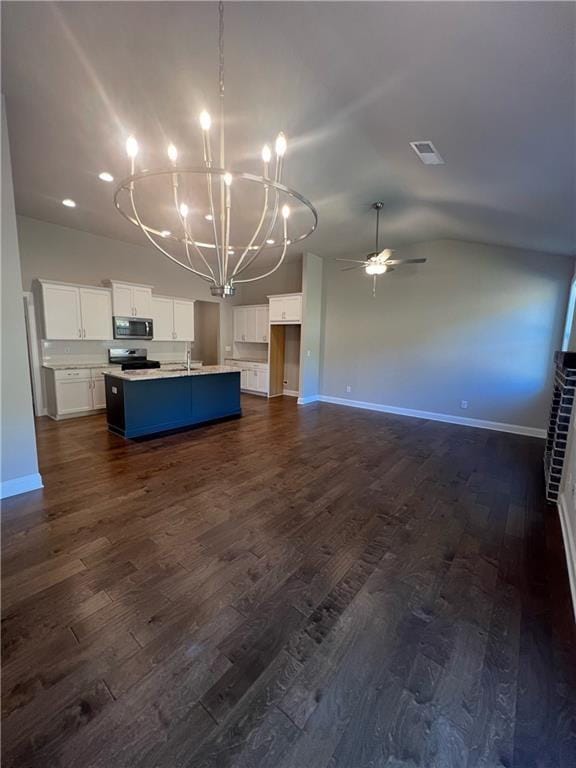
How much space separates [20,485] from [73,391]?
9.39 feet

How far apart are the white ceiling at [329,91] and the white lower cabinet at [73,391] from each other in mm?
2932

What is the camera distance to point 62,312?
5270mm

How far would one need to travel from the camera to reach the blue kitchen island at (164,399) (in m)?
4.46

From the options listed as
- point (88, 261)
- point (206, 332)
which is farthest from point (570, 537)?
point (206, 332)

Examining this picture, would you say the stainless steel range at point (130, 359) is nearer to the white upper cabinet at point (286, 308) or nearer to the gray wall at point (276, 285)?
the white upper cabinet at point (286, 308)

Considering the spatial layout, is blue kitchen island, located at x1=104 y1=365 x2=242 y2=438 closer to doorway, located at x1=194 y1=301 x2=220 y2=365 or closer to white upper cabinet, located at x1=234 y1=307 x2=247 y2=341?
white upper cabinet, located at x1=234 y1=307 x2=247 y2=341

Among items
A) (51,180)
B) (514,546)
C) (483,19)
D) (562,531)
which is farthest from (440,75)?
(51,180)

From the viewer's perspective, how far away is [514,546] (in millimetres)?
2412

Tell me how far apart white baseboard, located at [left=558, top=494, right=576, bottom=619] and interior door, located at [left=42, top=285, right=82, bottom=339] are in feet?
22.7

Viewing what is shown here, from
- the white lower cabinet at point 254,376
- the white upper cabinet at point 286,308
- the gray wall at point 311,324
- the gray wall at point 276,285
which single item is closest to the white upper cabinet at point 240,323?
the gray wall at point 276,285

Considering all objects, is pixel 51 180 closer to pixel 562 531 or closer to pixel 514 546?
pixel 514 546

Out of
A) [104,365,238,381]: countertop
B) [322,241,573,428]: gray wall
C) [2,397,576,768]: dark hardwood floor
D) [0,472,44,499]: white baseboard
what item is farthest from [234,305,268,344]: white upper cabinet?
[0,472,44,499]: white baseboard

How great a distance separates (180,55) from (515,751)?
4.11 metres

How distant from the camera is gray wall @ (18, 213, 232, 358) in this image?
521 cm
